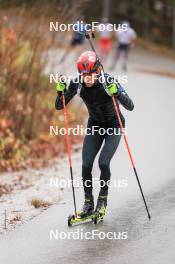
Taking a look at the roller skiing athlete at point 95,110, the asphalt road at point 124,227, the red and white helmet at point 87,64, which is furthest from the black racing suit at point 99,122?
the asphalt road at point 124,227

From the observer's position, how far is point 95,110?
9164mm

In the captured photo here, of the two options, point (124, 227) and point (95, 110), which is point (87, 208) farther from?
point (95, 110)

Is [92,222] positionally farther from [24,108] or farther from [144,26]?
[144,26]

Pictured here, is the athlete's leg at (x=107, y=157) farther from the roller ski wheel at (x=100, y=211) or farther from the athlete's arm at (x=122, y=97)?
the athlete's arm at (x=122, y=97)

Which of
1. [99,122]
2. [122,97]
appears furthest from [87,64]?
[99,122]

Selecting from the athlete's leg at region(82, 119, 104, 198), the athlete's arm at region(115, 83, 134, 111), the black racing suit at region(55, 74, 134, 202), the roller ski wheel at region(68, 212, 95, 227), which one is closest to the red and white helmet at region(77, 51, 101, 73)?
the black racing suit at region(55, 74, 134, 202)

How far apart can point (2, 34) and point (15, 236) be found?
6.79 m

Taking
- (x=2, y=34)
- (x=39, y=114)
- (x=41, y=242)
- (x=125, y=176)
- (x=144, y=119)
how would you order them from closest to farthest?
(x=41, y=242) < (x=125, y=176) < (x=2, y=34) < (x=39, y=114) < (x=144, y=119)

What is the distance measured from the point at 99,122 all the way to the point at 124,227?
4.38ft

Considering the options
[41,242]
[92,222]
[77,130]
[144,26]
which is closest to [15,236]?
[41,242]

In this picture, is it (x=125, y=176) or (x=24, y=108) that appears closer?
(x=125, y=176)

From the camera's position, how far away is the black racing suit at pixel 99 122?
8985mm

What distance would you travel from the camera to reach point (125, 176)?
12.3 metres

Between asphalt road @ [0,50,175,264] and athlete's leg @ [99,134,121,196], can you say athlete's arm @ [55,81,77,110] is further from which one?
asphalt road @ [0,50,175,264]
